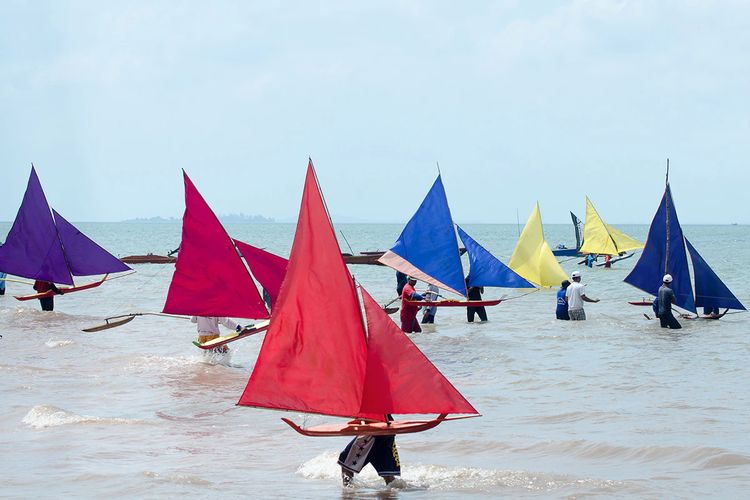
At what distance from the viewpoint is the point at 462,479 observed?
11.0 m

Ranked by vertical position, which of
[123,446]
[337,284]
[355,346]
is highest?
[337,284]

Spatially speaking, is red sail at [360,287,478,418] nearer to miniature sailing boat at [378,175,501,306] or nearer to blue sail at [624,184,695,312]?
miniature sailing boat at [378,175,501,306]

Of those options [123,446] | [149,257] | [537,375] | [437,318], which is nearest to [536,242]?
[437,318]

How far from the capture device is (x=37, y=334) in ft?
81.5

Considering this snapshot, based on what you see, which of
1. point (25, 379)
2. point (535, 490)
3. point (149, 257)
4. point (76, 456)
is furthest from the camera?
point (149, 257)

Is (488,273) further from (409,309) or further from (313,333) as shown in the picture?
(313,333)

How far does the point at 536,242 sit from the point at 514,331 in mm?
10441

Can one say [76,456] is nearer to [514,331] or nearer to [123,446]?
[123,446]

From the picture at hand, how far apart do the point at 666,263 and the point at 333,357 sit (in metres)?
17.7

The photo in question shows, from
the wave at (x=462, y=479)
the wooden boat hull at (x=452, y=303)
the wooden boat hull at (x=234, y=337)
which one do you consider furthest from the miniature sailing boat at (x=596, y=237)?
the wave at (x=462, y=479)

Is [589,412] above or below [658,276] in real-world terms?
below

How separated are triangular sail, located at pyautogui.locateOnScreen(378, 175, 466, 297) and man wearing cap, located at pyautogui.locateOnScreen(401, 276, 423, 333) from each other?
58 centimetres

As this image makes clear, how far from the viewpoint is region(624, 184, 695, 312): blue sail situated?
25734 millimetres

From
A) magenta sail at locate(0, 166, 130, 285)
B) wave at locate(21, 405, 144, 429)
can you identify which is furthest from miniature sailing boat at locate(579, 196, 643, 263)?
wave at locate(21, 405, 144, 429)
